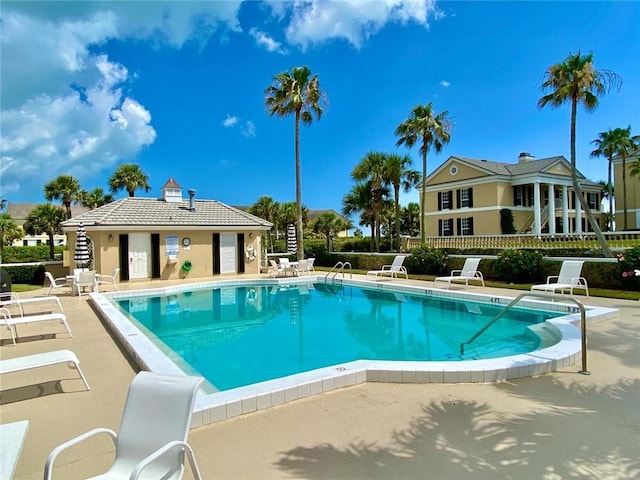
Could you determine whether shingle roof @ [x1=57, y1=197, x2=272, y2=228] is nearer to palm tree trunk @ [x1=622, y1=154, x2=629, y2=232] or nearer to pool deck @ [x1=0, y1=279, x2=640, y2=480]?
pool deck @ [x1=0, y1=279, x2=640, y2=480]

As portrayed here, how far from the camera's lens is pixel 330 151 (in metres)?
34.6

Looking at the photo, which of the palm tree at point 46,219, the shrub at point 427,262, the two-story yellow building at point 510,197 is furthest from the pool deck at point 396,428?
the palm tree at point 46,219

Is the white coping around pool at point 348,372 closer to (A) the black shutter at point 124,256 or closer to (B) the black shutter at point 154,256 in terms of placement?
(A) the black shutter at point 124,256

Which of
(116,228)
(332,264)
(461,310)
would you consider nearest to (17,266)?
(116,228)

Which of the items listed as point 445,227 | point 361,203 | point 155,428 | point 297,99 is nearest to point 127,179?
point 297,99

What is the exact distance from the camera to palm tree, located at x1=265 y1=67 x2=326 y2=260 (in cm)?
2302

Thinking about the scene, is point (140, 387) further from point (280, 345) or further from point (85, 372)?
point (280, 345)

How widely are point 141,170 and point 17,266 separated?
1765 cm

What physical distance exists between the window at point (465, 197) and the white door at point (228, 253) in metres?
21.5

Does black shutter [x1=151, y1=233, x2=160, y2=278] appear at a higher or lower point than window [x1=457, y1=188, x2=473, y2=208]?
lower

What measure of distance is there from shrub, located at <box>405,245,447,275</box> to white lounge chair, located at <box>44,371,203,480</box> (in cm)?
1771

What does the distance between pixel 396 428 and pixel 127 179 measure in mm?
35120

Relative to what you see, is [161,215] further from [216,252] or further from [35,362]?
[35,362]

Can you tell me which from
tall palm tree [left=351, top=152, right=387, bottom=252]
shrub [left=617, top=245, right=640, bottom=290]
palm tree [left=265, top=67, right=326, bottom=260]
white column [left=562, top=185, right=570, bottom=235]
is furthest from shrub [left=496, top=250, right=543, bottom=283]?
white column [left=562, top=185, right=570, bottom=235]
